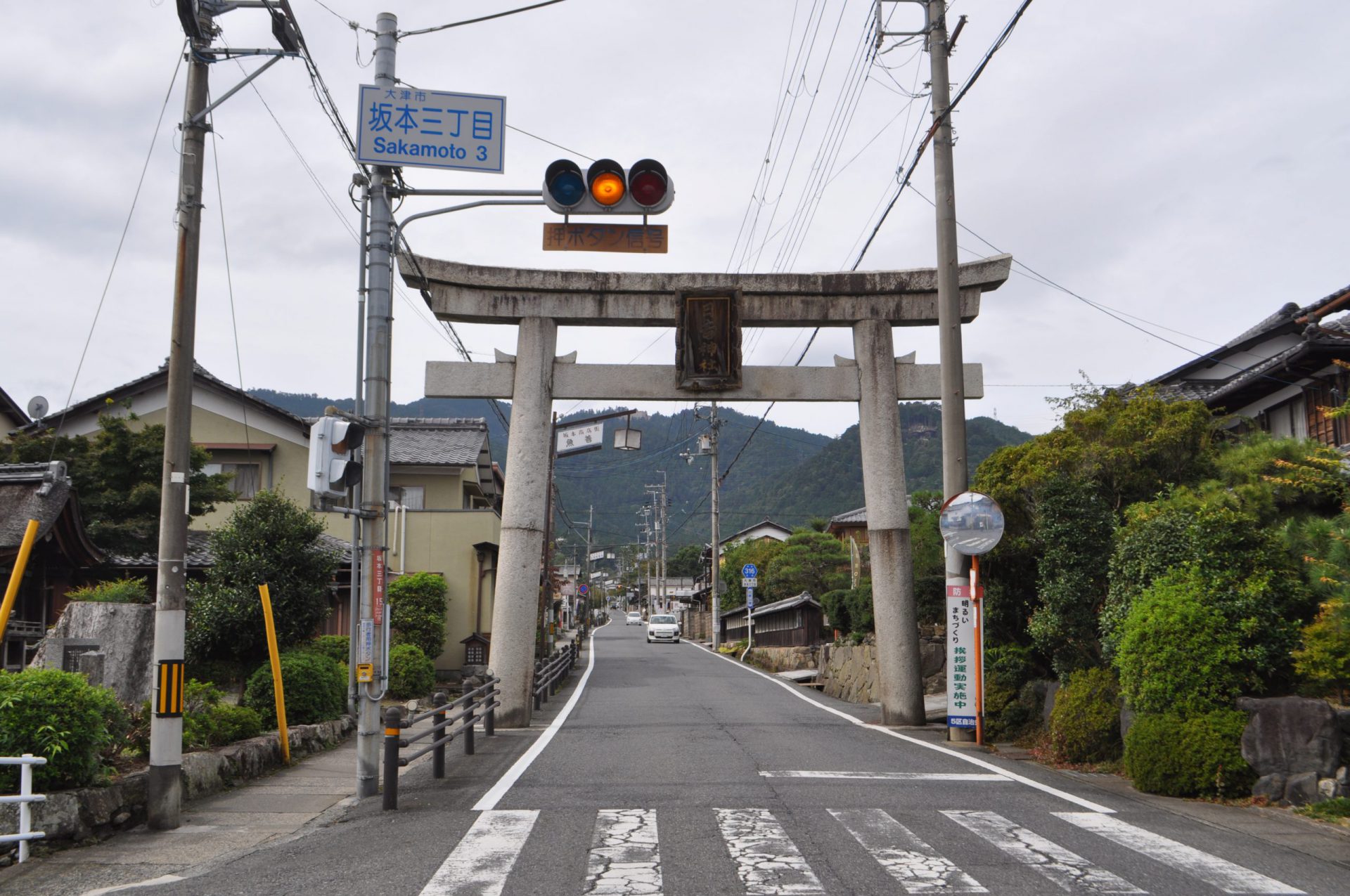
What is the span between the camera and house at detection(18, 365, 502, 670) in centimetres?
2611

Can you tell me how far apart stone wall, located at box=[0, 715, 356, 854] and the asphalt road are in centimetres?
160

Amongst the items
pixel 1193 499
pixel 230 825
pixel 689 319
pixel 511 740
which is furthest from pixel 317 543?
pixel 1193 499

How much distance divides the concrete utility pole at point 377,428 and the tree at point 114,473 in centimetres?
1230

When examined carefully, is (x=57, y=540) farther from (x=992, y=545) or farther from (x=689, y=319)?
(x=992, y=545)

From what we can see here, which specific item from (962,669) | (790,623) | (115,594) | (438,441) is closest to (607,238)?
(962,669)

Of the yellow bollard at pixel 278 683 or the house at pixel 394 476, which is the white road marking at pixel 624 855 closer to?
the yellow bollard at pixel 278 683

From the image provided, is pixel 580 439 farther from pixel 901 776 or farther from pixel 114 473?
pixel 901 776

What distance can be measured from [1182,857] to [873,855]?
207cm

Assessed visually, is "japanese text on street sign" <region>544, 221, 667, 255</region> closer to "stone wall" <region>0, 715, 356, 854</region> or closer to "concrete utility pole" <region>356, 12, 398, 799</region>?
"concrete utility pole" <region>356, 12, 398, 799</region>

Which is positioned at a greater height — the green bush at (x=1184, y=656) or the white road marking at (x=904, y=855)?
the green bush at (x=1184, y=656)

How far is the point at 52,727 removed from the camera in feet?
25.1

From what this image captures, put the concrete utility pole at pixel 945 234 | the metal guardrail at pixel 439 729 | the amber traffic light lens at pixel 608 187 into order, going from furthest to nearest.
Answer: the concrete utility pole at pixel 945 234, the amber traffic light lens at pixel 608 187, the metal guardrail at pixel 439 729

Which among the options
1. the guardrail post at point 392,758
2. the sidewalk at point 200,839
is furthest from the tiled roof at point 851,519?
the guardrail post at point 392,758

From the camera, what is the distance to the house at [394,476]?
85.7ft
